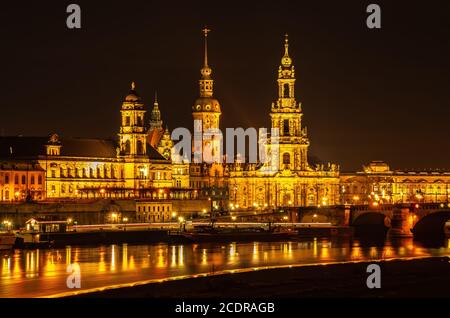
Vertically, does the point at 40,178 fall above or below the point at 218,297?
above

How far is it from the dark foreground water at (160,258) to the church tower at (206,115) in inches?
2502

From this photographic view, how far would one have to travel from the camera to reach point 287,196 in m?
172

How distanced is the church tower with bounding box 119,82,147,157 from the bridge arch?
39.9 meters

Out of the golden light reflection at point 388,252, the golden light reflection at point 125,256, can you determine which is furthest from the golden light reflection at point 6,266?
the golden light reflection at point 388,252

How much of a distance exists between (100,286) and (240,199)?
90638 mm

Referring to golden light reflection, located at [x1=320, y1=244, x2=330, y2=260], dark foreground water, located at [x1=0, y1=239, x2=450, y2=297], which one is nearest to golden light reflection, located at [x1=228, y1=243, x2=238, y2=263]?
dark foreground water, located at [x1=0, y1=239, x2=450, y2=297]

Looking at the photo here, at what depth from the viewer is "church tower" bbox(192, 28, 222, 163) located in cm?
19638

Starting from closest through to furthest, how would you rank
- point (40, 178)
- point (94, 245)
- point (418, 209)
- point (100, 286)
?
1. point (100, 286)
2. point (94, 245)
3. point (418, 209)
4. point (40, 178)

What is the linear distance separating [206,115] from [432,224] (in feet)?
169

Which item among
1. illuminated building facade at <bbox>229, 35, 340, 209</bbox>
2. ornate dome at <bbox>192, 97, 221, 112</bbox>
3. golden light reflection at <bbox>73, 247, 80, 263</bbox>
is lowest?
golden light reflection at <bbox>73, 247, 80, 263</bbox>

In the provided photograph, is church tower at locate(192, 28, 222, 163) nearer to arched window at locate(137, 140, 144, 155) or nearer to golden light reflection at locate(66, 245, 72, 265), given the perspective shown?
arched window at locate(137, 140, 144, 155)

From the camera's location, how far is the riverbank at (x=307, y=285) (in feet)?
271
